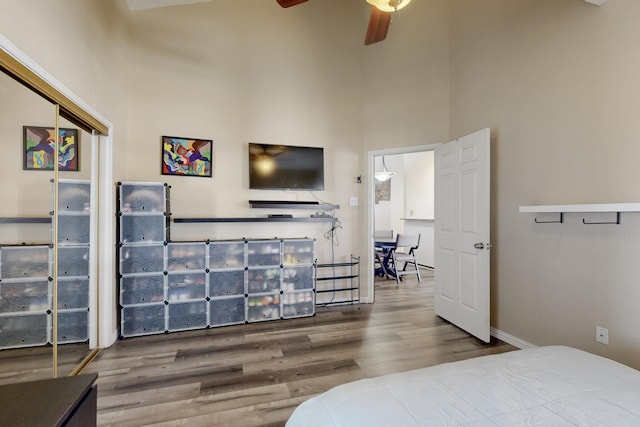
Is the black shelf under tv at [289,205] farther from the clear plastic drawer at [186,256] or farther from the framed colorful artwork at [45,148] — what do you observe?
the framed colorful artwork at [45,148]

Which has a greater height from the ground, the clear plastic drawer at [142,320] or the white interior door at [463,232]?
the white interior door at [463,232]

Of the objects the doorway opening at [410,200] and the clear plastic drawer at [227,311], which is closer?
the clear plastic drawer at [227,311]

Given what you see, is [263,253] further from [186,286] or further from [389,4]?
[389,4]

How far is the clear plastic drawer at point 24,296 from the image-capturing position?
5.71 ft

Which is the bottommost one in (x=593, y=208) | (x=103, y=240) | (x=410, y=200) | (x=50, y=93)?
(x=103, y=240)

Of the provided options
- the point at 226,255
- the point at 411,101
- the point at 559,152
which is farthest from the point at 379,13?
the point at 226,255

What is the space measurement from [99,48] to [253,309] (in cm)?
287

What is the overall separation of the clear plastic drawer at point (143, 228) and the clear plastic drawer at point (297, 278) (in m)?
1.36

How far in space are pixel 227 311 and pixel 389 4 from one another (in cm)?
314

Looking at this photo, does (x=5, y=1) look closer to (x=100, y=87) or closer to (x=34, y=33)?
(x=34, y=33)

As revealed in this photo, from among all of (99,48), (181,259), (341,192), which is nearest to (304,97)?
(341,192)

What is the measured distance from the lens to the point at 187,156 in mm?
3336

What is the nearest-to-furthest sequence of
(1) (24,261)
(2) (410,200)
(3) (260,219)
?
(1) (24,261), (3) (260,219), (2) (410,200)

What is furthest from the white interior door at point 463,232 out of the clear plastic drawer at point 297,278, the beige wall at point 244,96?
the clear plastic drawer at point 297,278
